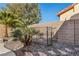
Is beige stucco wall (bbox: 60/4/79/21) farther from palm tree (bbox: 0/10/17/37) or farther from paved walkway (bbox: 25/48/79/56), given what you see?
palm tree (bbox: 0/10/17/37)

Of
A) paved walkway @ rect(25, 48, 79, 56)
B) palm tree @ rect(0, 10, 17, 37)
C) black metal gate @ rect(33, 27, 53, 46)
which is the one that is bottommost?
paved walkway @ rect(25, 48, 79, 56)

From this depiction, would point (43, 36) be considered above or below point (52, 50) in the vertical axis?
above

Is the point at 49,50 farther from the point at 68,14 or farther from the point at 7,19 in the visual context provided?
the point at 7,19

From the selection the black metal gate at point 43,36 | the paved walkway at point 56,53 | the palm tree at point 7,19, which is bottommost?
the paved walkway at point 56,53

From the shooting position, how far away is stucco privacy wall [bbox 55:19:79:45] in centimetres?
850

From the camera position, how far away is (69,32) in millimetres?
8508

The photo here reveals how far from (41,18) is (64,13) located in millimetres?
444

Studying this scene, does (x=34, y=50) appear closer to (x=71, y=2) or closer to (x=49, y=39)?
(x=49, y=39)

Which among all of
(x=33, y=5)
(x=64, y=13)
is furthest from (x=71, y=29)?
(x=33, y=5)

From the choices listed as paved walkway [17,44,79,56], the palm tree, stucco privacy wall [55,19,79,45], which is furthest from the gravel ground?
the palm tree

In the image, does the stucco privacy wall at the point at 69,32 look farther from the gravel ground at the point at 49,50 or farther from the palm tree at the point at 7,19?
the palm tree at the point at 7,19

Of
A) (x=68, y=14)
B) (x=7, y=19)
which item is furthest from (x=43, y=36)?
(x=7, y=19)

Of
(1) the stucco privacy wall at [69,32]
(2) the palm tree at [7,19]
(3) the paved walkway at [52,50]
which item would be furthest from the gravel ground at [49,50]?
(2) the palm tree at [7,19]

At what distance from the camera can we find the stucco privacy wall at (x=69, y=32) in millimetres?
8500
